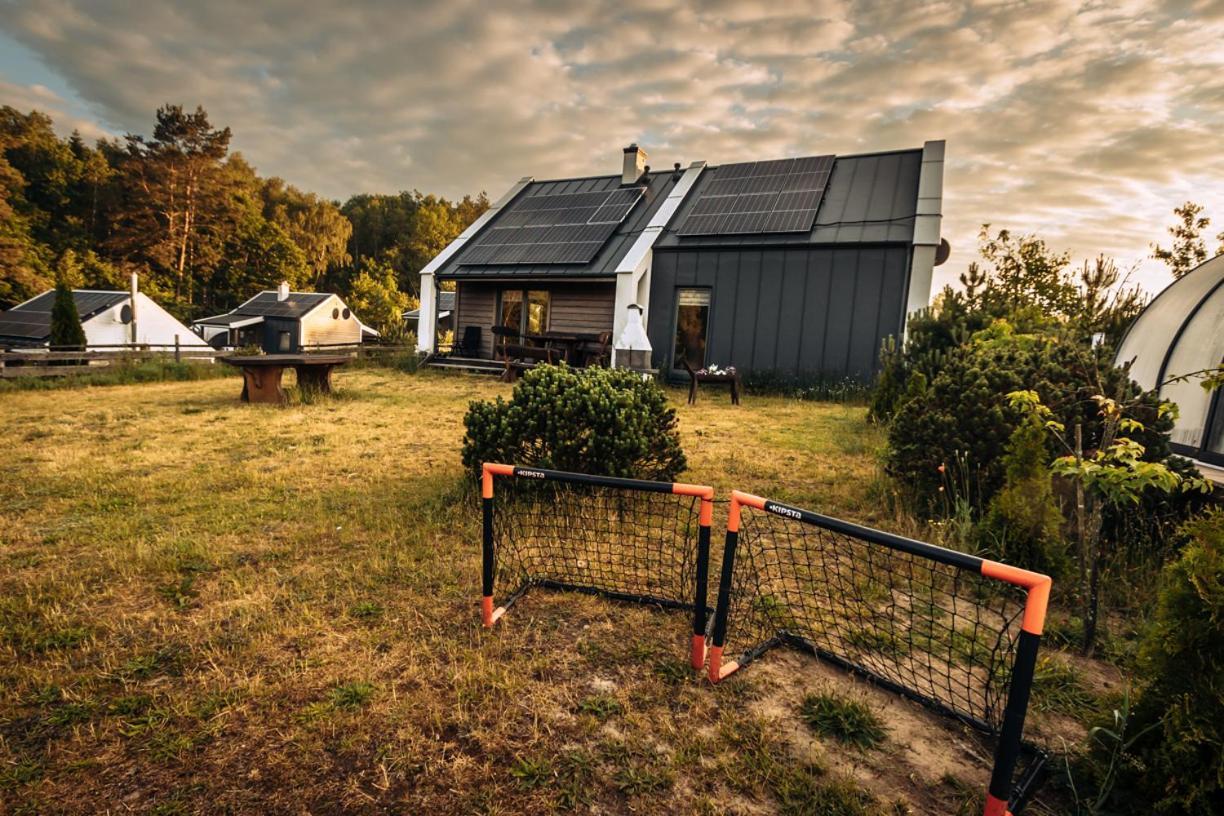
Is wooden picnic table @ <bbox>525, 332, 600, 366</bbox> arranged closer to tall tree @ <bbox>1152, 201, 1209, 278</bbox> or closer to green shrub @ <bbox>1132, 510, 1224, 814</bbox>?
green shrub @ <bbox>1132, 510, 1224, 814</bbox>

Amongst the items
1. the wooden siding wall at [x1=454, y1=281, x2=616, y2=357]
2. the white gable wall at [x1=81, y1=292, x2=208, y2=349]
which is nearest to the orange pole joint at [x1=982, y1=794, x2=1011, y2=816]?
the wooden siding wall at [x1=454, y1=281, x2=616, y2=357]

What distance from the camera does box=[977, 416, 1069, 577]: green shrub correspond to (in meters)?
3.29

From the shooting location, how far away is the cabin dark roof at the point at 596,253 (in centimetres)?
1475

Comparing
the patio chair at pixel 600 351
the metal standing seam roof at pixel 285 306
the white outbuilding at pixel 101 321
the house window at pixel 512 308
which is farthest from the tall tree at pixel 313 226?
the patio chair at pixel 600 351

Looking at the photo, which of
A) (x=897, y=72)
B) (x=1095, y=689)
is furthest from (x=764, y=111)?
(x=1095, y=689)

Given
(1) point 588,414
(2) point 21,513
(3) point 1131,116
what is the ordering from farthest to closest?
1. (3) point 1131,116
2. (1) point 588,414
3. (2) point 21,513

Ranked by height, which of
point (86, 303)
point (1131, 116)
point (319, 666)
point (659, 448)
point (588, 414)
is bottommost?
point (319, 666)

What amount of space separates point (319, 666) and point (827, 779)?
7.45ft

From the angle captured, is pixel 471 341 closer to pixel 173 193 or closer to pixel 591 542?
pixel 591 542

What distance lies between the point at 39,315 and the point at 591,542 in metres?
31.7

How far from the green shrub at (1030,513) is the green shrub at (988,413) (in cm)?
70

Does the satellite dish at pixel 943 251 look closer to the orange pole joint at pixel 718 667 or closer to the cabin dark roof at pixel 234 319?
the orange pole joint at pixel 718 667

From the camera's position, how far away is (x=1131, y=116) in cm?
998

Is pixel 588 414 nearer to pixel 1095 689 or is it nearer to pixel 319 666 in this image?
pixel 319 666
